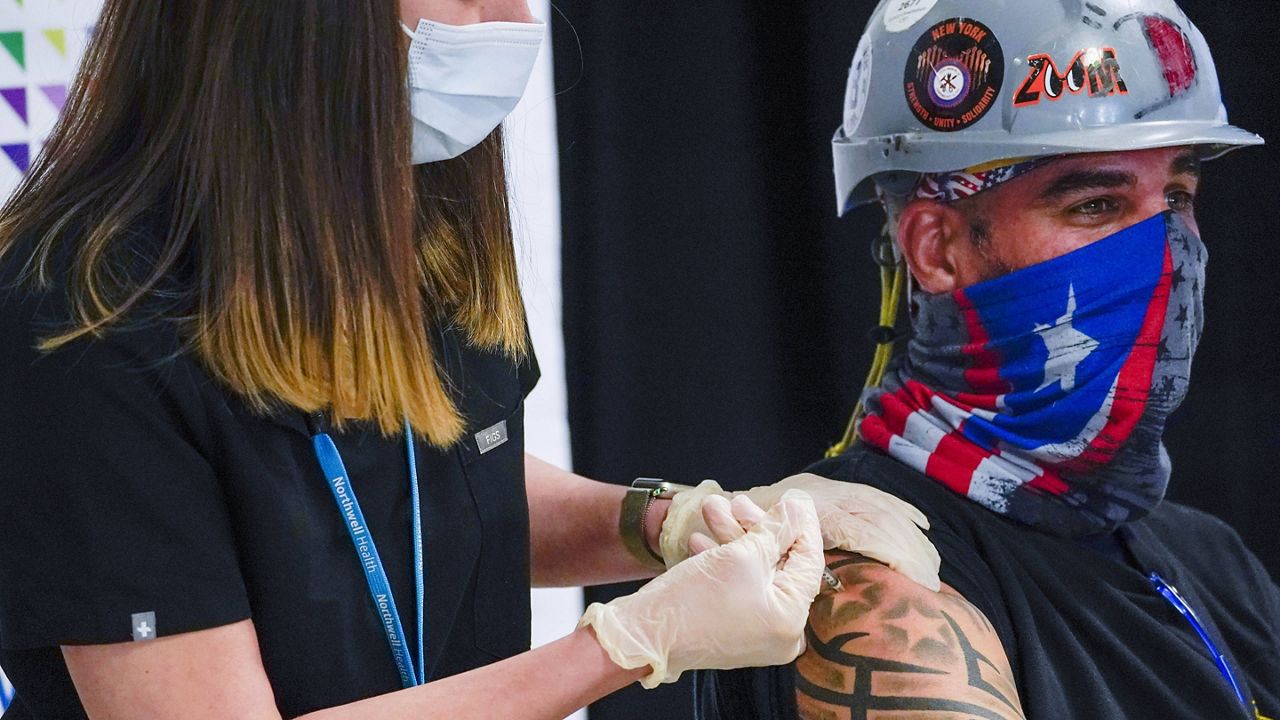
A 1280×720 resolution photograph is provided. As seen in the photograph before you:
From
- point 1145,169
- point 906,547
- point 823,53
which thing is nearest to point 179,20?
point 906,547

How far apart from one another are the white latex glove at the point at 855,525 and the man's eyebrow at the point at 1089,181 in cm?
43

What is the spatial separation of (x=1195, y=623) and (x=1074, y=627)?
21 cm

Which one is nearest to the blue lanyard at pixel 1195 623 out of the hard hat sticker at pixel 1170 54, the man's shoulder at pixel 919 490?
the man's shoulder at pixel 919 490

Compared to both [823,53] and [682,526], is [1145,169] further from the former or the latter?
[823,53]

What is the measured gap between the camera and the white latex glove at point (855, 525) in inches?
55.9

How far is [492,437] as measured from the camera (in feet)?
5.06

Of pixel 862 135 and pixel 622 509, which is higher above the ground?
pixel 862 135

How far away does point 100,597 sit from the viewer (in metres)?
1.14

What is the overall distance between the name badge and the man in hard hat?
0.42 m

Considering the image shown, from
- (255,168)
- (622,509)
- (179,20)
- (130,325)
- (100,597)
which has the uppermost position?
(179,20)

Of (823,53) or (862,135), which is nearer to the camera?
(862,135)

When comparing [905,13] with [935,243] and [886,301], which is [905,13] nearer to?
[935,243]

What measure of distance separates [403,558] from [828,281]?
1.53 m

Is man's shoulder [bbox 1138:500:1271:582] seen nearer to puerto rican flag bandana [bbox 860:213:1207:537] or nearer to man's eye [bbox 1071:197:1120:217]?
puerto rican flag bandana [bbox 860:213:1207:537]
